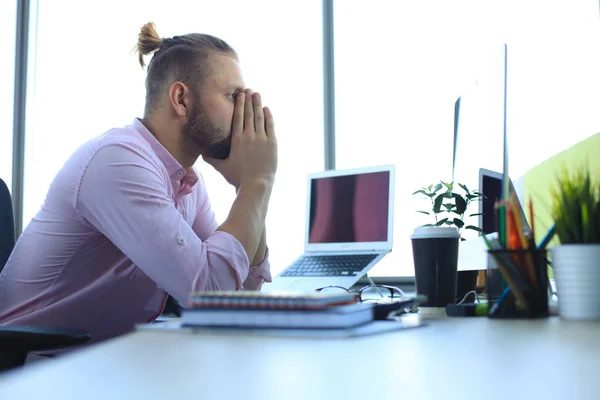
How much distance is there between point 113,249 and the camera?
1.60 metres

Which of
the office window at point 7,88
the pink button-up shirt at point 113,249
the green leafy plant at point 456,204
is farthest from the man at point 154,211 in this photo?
the office window at point 7,88

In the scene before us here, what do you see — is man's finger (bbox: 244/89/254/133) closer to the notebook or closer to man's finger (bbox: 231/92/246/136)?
→ man's finger (bbox: 231/92/246/136)

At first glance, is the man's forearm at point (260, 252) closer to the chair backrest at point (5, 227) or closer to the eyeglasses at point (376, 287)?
the eyeglasses at point (376, 287)

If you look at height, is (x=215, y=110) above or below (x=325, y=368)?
above

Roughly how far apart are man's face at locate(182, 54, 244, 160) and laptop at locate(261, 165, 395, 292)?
1.61 feet

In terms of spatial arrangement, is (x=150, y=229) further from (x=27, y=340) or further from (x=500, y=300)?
(x=500, y=300)

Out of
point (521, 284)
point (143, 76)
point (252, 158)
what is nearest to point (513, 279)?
point (521, 284)

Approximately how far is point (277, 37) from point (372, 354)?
9.76ft

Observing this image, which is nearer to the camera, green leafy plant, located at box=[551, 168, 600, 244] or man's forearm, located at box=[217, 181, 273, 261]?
green leafy plant, located at box=[551, 168, 600, 244]

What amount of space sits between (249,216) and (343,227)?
2.46ft

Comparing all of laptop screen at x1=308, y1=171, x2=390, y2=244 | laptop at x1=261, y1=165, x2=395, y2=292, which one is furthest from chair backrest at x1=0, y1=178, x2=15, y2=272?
laptop screen at x1=308, y1=171, x2=390, y2=244

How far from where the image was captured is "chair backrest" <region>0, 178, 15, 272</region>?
5.30 feet

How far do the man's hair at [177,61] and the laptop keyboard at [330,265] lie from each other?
68 cm

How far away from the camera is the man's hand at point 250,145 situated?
170 cm
